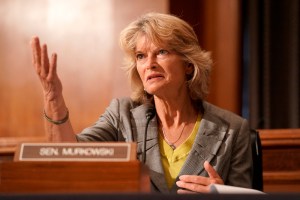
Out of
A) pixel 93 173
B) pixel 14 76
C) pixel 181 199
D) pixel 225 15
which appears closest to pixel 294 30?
pixel 225 15

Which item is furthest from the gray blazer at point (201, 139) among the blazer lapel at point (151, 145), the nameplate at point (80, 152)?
the nameplate at point (80, 152)

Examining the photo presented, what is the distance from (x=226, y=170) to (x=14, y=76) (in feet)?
6.46

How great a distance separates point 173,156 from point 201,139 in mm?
120

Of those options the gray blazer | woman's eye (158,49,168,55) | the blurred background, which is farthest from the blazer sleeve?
the blurred background

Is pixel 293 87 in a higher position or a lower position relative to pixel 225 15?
lower

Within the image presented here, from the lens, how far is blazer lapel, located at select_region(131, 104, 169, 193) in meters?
1.90

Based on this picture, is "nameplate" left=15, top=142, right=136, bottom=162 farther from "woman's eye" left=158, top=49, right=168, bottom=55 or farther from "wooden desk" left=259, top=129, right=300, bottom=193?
"wooden desk" left=259, top=129, right=300, bottom=193

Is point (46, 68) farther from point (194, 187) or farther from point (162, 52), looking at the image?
point (194, 187)

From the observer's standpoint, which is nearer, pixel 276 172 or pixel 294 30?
pixel 276 172

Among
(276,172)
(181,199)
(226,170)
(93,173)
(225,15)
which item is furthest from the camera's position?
(225,15)

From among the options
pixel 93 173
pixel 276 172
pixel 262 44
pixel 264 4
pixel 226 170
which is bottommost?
pixel 276 172

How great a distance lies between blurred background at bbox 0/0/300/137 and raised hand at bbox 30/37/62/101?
1.57 metres

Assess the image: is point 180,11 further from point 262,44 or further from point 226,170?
point 226,170

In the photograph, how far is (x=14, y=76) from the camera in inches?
139
